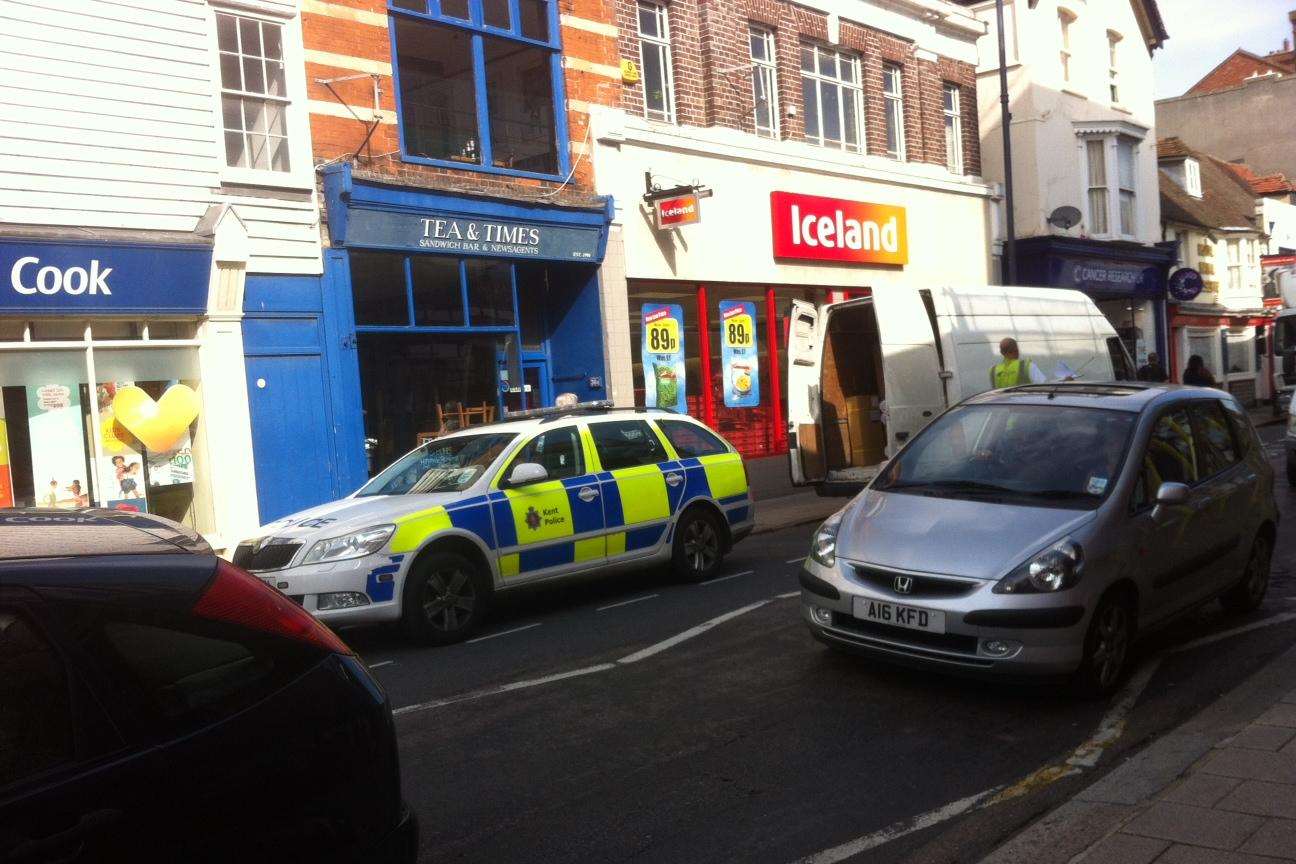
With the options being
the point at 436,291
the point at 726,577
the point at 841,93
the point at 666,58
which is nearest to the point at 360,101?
the point at 436,291

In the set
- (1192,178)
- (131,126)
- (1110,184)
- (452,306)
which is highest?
(1192,178)

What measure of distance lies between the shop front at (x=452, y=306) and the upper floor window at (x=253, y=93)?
2.24 ft

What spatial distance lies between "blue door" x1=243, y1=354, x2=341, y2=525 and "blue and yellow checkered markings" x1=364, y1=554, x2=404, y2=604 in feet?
16.9

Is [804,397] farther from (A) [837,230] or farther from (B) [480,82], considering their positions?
(A) [837,230]

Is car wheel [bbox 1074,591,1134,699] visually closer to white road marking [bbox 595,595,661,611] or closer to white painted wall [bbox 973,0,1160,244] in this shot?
white road marking [bbox 595,595,661,611]

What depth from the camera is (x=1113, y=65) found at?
97.1ft

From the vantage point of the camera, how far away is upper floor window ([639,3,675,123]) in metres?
17.7

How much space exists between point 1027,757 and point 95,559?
4.18 meters

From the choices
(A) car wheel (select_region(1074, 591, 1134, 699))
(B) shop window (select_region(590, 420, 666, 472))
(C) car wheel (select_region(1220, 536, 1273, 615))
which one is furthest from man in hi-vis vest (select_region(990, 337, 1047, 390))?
(A) car wheel (select_region(1074, 591, 1134, 699))

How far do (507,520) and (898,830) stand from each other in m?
4.84

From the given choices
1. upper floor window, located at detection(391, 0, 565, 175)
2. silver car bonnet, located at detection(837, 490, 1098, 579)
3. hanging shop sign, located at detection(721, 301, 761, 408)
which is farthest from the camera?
hanging shop sign, located at detection(721, 301, 761, 408)

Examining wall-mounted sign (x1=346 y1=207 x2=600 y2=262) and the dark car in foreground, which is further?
wall-mounted sign (x1=346 y1=207 x2=600 y2=262)

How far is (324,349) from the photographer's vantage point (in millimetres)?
13336

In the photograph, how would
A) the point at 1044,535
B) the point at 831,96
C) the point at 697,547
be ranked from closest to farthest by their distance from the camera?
the point at 1044,535 < the point at 697,547 < the point at 831,96
